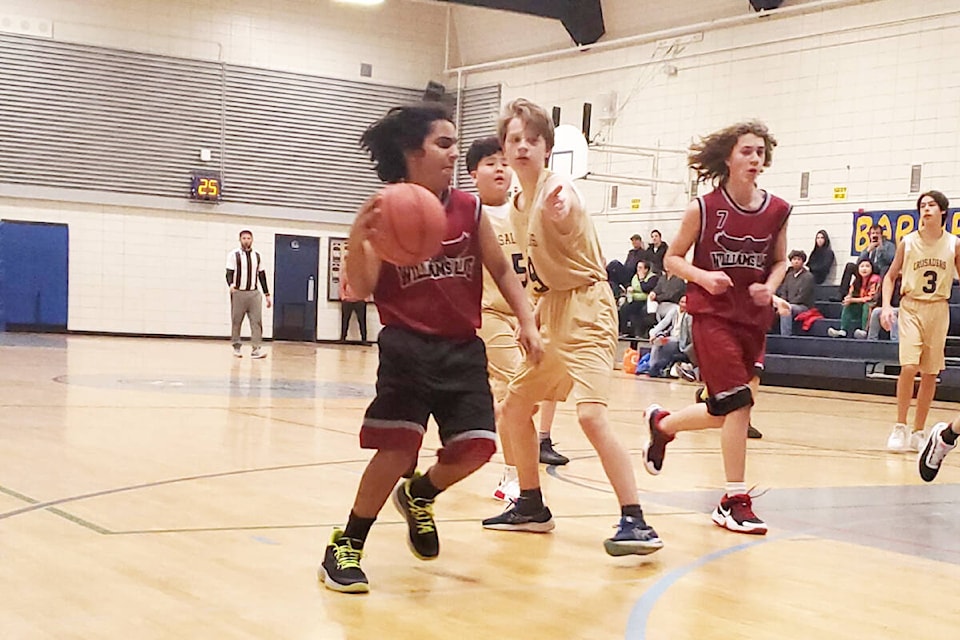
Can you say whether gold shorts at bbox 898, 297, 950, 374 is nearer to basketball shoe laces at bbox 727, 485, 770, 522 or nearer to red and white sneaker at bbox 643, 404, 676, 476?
red and white sneaker at bbox 643, 404, 676, 476

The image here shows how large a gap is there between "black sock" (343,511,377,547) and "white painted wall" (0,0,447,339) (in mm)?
20658

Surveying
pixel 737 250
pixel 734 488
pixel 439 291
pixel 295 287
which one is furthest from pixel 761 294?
pixel 295 287

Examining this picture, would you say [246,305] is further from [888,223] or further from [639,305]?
[888,223]

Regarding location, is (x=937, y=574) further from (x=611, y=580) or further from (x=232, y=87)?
(x=232, y=87)

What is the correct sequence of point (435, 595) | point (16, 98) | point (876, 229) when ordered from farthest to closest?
1. point (16, 98)
2. point (876, 229)
3. point (435, 595)

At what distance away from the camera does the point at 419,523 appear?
407 cm

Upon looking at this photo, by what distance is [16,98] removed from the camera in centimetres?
2244

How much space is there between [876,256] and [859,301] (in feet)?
2.29

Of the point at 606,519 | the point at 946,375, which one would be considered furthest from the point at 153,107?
the point at 606,519

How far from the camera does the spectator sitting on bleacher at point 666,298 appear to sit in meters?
18.3

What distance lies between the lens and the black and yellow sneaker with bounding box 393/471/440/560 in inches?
159

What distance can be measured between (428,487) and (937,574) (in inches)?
73.8

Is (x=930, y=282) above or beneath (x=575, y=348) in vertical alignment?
above

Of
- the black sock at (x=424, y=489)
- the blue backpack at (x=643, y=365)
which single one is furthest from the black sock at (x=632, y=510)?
the blue backpack at (x=643, y=365)
